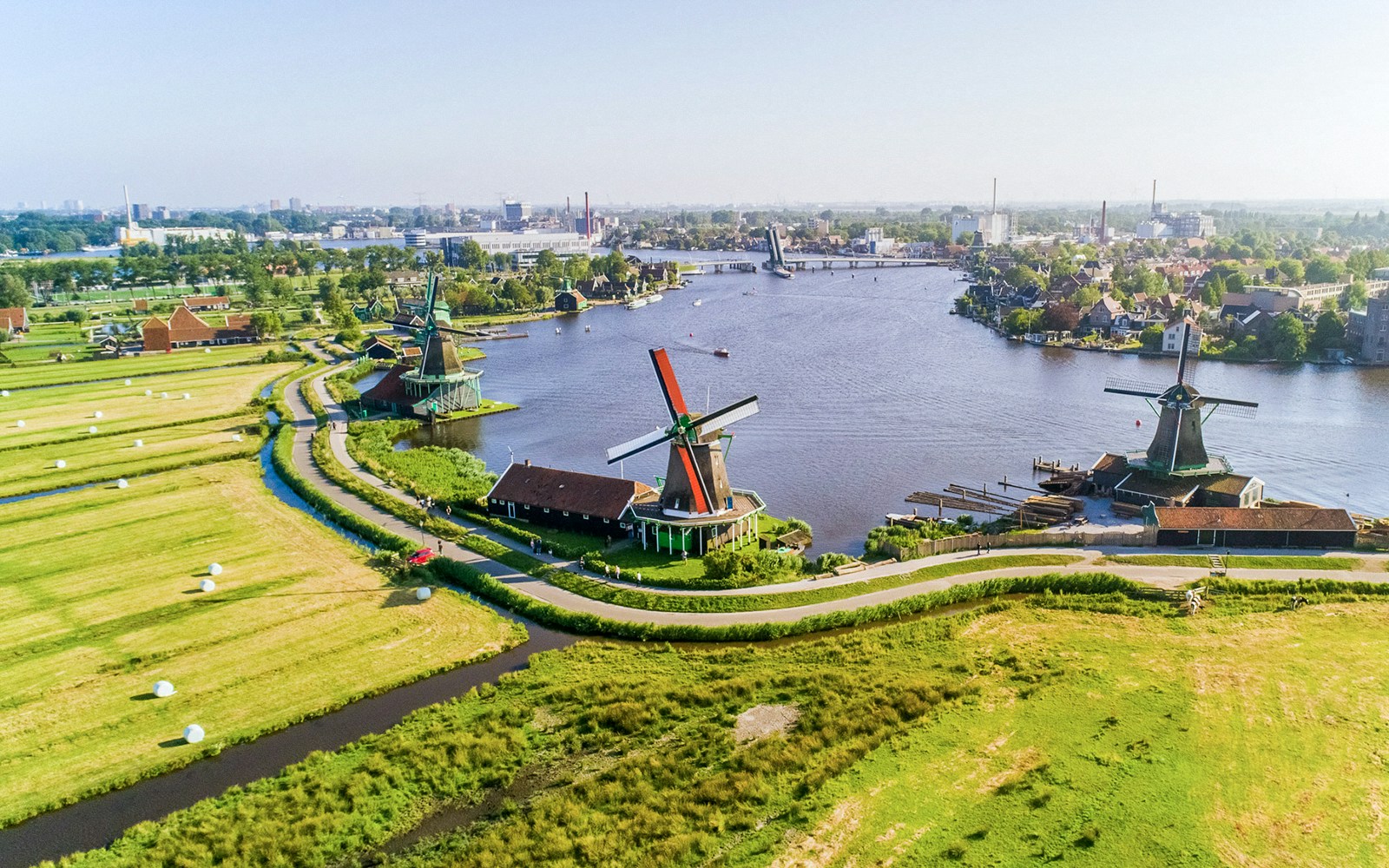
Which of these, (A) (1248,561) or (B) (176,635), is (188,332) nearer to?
(B) (176,635)

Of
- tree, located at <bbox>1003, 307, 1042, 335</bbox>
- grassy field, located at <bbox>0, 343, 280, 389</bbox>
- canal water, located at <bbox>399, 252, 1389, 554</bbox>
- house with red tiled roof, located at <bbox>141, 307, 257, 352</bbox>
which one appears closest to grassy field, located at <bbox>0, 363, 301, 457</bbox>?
grassy field, located at <bbox>0, 343, 280, 389</bbox>

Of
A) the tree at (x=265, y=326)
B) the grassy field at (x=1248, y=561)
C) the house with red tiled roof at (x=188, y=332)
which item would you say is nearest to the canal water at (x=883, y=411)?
the grassy field at (x=1248, y=561)

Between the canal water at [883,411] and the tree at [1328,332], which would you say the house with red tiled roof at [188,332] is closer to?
the canal water at [883,411]

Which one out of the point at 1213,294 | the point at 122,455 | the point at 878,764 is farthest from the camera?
the point at 1213,294

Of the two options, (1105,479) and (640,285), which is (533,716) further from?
(640,285)

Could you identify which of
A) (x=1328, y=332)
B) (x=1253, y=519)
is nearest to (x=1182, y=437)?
(x=1253, y=519)

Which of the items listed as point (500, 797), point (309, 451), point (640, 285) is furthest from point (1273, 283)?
point (500, 797)
